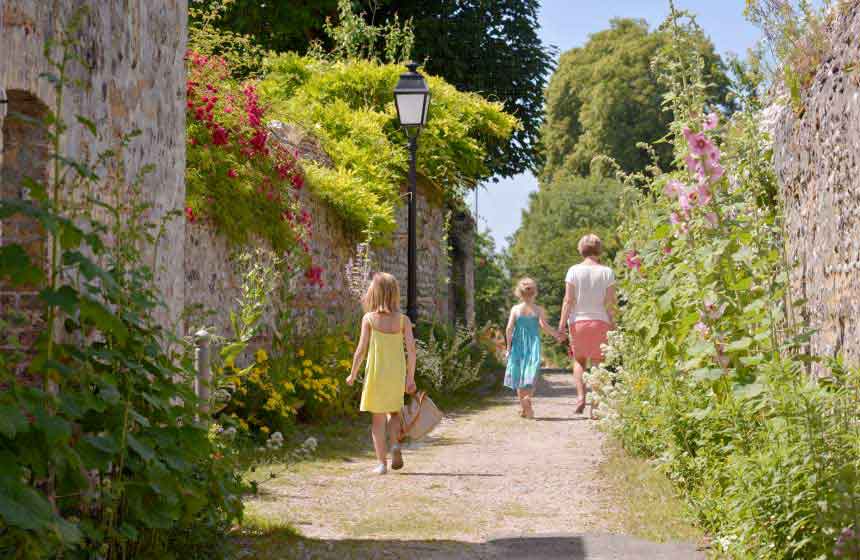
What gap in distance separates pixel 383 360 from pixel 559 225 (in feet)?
114

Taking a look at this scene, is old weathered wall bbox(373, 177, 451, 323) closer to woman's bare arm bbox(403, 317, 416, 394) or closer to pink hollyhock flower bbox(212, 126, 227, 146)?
pink hollyhock flower bbox(212, 126, 227, 146)

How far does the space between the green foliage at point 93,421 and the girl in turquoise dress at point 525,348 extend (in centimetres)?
691

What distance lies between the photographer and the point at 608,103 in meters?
41.5

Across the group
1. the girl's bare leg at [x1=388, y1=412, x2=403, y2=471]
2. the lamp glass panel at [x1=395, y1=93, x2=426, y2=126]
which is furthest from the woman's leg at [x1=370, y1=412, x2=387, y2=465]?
the lamp glass panel at [x1=395, y1=93, x2=426, y2=126]

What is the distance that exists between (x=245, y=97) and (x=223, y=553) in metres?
6.19

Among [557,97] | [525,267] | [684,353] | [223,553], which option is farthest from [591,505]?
[557,97]

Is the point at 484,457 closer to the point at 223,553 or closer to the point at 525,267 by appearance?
the point at 223,553

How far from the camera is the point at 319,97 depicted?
16.1 metres

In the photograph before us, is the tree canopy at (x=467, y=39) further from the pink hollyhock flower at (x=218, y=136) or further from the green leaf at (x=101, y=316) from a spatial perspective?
the green leaf at (x=101, y=316)

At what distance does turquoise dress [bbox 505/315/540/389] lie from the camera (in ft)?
39.2

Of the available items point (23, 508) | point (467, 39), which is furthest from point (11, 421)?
point (467, 39)

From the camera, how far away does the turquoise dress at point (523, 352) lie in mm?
11945

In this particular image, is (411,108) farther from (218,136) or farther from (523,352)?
(523,352)

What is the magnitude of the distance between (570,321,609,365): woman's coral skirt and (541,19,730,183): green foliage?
90.6 feet
